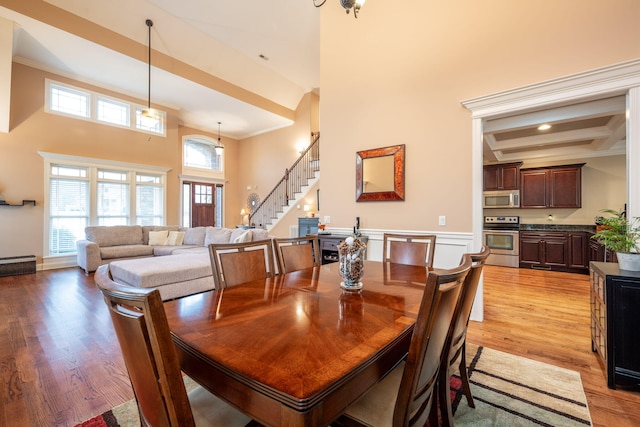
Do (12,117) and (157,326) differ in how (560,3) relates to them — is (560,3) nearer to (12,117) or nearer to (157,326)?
(157,326)

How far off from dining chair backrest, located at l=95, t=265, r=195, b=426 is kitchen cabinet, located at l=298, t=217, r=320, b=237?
5566mm

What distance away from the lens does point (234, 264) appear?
73.7 inches

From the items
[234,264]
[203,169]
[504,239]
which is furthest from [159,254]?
[504,239]

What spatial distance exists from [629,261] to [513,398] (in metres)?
1.36

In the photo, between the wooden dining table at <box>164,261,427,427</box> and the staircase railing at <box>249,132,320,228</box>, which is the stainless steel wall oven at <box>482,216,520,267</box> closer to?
the staircase railing at <box>249,132,320,228</box>

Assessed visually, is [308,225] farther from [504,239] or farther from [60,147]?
[60,147]

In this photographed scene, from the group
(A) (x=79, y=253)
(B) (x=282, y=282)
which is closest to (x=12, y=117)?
(A) (x=79, y=253)

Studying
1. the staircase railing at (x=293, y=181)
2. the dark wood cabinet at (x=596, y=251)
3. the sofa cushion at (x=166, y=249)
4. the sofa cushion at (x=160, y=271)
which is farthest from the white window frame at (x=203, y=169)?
the dark wood cabinet at (x=596, y=251)

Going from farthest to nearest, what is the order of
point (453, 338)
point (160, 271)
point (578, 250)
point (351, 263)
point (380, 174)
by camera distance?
point (578, 250) < point (380, 174) < point (160, 271) < point (351, 263) < point (453, 338)

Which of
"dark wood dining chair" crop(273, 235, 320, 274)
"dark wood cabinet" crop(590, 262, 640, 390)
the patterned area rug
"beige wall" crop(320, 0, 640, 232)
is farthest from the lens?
"beige wall" crop(320, 0, 640, 232)

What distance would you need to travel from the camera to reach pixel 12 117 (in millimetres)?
5496

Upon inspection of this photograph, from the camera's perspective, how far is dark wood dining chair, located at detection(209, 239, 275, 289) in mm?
1774

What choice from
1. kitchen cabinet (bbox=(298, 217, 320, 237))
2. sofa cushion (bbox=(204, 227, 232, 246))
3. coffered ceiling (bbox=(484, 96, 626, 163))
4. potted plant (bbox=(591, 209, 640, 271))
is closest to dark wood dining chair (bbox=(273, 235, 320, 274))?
potted plant (bbox=(591, 209, 640, 271))

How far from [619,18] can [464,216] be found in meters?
2.20
